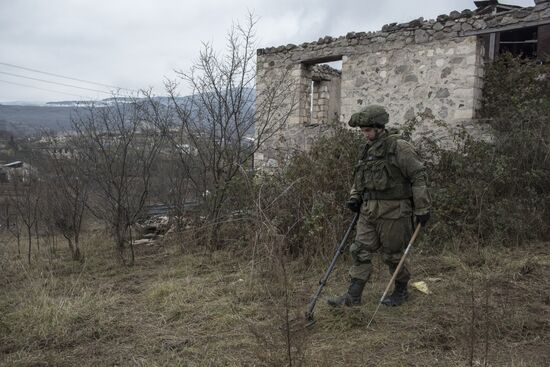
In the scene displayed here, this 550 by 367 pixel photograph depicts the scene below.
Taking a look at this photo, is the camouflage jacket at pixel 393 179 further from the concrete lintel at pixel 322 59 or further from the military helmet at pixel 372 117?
the concrete lintel at pixel 322 59

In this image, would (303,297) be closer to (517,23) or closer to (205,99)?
(205,99)

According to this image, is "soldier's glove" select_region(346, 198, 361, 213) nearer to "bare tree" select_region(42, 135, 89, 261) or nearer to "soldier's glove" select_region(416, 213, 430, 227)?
"soldier's glove" select_region(416, 213, 430, 227)

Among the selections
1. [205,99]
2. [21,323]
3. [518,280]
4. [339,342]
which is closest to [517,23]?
[518,280]

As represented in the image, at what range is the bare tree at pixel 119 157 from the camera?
6793mm

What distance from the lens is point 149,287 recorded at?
16.8 ft

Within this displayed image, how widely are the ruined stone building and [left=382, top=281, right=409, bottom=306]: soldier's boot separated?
3.43m

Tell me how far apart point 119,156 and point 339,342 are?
188 inches

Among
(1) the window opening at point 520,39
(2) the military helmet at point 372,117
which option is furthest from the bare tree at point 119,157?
(1) the window opening at point 520,39

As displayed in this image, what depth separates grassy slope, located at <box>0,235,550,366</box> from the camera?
9.84ft

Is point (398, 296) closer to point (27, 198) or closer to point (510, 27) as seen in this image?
point (510, 27)

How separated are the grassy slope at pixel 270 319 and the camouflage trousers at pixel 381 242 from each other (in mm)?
341

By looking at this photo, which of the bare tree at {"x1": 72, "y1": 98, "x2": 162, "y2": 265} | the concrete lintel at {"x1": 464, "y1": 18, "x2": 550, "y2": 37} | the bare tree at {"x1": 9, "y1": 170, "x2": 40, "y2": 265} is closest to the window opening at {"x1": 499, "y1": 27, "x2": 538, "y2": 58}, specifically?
the concrete lintel at {"x1": 464, "y1": 18, "x2": 550, "y2": 37}

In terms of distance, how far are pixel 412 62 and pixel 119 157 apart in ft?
17.0

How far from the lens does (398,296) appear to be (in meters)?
3.98
